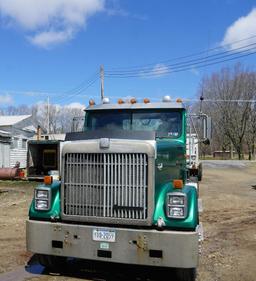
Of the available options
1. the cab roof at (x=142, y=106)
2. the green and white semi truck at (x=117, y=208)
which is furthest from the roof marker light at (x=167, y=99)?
the green and white semi truck at (x=117, y=208)

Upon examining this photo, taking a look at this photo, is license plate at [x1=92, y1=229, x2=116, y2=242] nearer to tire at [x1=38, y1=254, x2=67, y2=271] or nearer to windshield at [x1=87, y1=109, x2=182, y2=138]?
tire at [x1=38, y1=254, x2=67, y2=271]

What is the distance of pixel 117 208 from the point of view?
5.34 metres

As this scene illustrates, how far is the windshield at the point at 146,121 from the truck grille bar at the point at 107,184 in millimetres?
1851

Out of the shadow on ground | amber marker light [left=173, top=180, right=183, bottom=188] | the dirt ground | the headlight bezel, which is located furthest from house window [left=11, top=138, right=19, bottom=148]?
amber marker light [left=173, top=180, right=183, bottom=188]

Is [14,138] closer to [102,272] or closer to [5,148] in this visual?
[5,148]

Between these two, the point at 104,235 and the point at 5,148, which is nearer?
the point at 104,235

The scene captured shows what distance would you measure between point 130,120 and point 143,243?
8.59 feet

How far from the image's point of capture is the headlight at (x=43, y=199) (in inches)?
227

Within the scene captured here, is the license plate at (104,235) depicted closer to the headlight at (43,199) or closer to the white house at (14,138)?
the headlight at (43,199)

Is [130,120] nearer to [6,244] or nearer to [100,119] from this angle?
[100,119]

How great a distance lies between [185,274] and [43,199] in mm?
2040

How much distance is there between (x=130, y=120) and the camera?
7309 millimetres

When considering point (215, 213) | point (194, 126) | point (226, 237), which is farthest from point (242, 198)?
point (194, 126)

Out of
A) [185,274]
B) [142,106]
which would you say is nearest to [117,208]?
[185,274]
